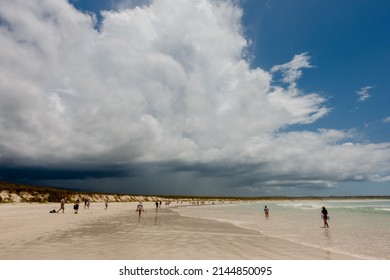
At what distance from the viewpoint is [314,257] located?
14.6m

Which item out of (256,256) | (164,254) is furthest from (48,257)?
(256,256)

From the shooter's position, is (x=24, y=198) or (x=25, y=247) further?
(x=24, y=198)

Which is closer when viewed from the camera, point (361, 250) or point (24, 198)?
point (361, 250)

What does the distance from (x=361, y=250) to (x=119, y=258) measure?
13.6m

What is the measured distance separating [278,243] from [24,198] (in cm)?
7571

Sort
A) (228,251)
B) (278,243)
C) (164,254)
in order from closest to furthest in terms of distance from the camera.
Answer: (164,254)
(228,251)
(278,243)

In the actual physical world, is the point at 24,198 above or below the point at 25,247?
above

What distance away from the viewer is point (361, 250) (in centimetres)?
1686
